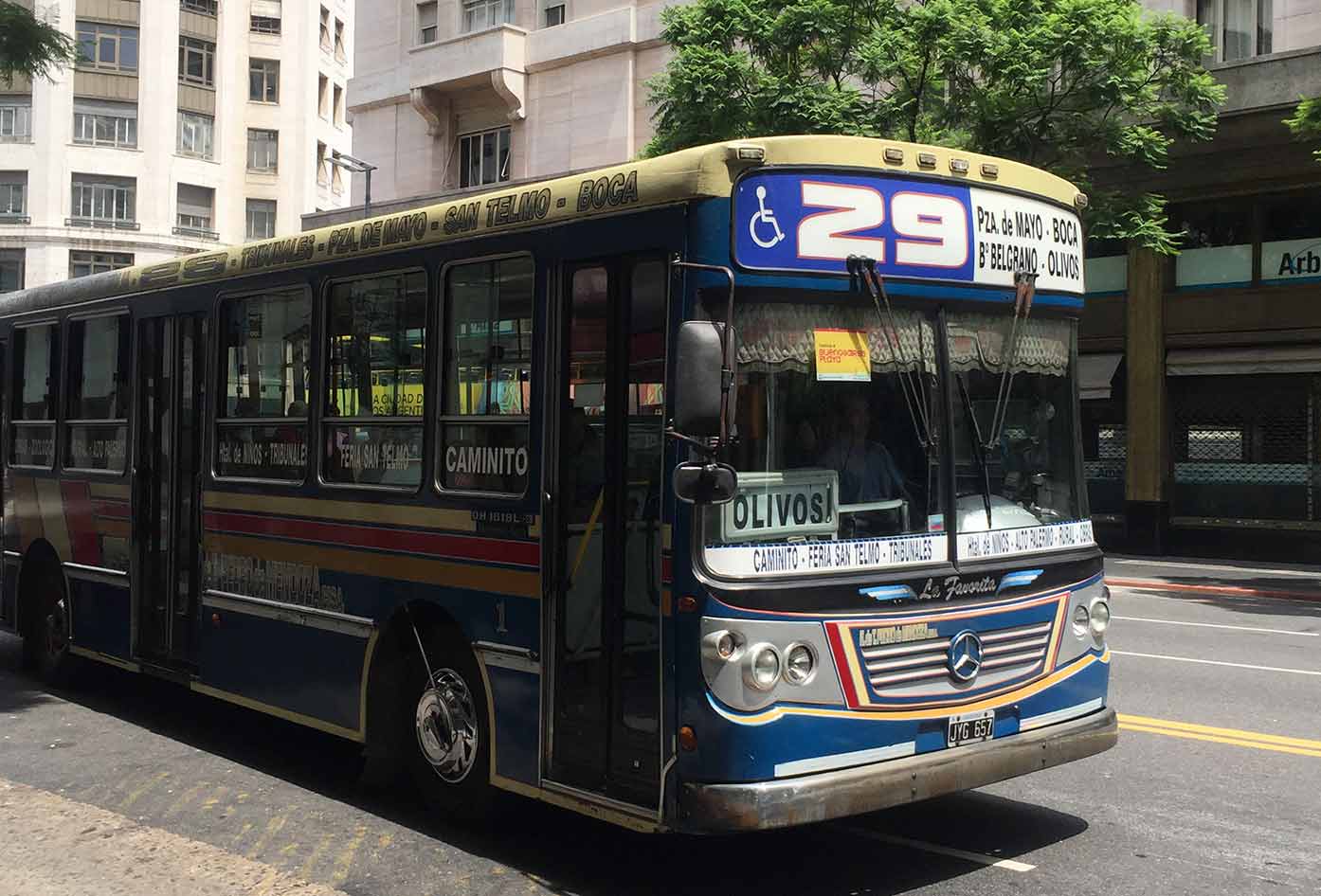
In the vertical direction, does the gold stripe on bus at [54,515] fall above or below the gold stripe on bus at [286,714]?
above

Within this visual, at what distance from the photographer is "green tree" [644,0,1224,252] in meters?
20.2

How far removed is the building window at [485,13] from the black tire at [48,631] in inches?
1169

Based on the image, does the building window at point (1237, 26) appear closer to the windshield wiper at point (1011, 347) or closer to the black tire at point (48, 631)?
the windshield wiper at point (1011, 347)

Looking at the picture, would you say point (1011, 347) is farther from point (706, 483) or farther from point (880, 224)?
point (706, 483)

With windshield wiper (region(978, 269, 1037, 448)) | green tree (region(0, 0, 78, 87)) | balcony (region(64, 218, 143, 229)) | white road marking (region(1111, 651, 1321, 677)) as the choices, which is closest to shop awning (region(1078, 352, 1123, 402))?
white road marking (region(1111, 651, 1321, 677))

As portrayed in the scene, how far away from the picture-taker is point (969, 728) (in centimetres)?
574

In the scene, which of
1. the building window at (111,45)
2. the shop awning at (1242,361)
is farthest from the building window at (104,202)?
the shop awning at (1242,361)

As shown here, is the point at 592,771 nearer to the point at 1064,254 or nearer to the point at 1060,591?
the point at 1060,591

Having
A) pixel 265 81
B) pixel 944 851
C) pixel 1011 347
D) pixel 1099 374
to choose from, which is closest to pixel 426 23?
pixel 1099 374

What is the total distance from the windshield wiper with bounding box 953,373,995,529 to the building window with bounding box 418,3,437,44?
36.6 metres

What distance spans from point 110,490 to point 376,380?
3.35m

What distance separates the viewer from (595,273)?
19.7 feet

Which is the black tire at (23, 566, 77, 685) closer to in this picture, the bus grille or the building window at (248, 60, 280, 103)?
the bus grille

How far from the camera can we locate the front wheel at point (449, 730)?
6.56 m
